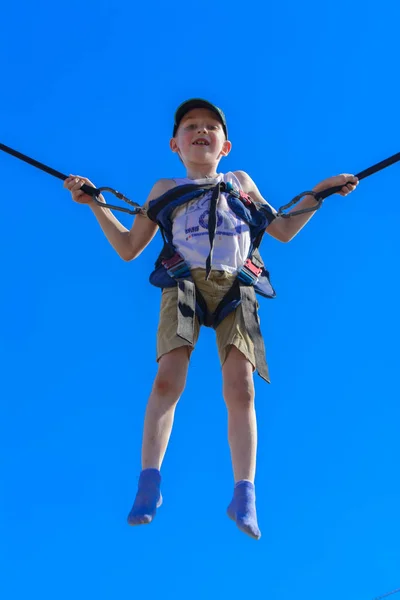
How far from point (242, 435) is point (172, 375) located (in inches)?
25.9

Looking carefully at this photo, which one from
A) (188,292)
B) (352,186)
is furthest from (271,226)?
(188,292)

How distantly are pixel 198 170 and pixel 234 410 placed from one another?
2111mm

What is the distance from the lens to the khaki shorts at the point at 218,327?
257 inches

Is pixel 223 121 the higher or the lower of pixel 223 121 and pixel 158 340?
the higher

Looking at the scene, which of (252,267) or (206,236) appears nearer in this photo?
(206,236)

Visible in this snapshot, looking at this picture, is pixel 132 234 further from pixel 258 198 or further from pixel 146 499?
pixel 146 499

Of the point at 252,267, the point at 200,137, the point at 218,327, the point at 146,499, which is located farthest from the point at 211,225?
the point at 146,499

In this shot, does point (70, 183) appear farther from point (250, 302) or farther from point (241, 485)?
point (241, 485)

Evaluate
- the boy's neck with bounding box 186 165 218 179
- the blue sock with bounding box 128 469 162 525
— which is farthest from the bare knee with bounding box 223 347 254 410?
the boy's neck with bounding box 186 165 218 179

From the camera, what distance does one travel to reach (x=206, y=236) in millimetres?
6680

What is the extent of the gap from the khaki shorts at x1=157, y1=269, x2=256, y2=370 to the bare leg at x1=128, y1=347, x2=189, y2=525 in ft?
0.38

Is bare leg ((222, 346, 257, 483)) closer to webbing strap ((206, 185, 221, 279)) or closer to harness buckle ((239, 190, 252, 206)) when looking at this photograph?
webbing strap ((206, 185, 221, 279))

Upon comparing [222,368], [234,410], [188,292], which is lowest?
[234,410]

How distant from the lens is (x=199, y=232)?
6699mm
